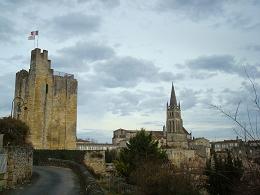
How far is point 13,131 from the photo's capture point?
30.0m

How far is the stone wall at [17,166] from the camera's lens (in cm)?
2049

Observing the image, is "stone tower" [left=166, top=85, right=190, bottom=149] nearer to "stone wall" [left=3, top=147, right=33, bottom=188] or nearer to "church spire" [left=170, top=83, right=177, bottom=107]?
"church spire" [left=170, top=83, right=177, bottom=107]

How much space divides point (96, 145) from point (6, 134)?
10637 centimetres

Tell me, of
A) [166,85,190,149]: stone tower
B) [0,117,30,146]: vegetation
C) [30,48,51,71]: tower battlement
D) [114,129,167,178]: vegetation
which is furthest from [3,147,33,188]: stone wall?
[166,85,190,149]: stone tower

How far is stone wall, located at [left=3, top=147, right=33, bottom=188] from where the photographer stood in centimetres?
2049

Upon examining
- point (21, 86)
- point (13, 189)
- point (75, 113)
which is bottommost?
point (13, 189)

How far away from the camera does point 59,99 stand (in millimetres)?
57969

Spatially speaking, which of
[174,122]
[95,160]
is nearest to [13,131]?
[95,160]

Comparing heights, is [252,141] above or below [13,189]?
above

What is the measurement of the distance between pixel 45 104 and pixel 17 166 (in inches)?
1354

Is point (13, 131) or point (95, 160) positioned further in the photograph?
point (95, 160)

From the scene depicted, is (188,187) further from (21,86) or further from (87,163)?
(21,86)

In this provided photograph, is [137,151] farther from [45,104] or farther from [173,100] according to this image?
[173,100]

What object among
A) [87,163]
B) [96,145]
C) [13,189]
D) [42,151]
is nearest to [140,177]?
[13,189]
